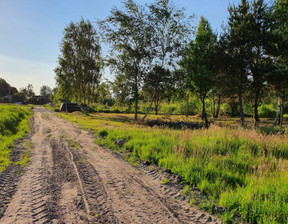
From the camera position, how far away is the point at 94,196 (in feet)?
13.4

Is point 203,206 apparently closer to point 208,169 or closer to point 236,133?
point 208,169

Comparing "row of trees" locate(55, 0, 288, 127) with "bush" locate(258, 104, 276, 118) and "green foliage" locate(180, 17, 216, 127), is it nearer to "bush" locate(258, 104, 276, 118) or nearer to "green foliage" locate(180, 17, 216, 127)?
"green foliage" locate(180, 17, 216, 127)

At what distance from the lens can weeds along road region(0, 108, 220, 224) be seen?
3344 mm

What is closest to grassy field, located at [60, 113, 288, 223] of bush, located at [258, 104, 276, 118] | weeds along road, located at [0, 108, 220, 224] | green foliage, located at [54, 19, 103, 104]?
weeds along road, located at [0, 108, 220, 224]

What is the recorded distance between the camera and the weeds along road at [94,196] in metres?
3.34

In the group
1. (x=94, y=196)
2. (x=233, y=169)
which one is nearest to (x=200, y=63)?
(x=233, y=169)

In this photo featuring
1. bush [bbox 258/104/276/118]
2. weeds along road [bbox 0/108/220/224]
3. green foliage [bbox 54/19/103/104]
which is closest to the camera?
weeds along road [bbox 0/108/220/224]

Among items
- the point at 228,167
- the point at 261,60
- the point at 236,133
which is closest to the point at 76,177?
the point at 228,167

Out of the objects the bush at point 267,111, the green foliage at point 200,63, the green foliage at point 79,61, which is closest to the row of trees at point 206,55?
the green foliage at point 200,63

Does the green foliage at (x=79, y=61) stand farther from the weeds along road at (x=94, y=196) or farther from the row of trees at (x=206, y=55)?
the weeds along road at (x=94, y=196)

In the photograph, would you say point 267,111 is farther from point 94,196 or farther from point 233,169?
point 94,196

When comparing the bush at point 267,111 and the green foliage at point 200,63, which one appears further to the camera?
the bush at point 267,111

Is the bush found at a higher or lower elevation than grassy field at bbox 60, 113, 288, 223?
higher

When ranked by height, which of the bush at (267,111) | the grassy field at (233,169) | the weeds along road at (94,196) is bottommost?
the weeds along road at (94,196)
